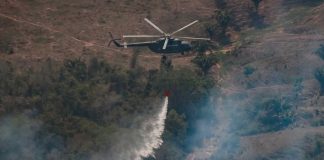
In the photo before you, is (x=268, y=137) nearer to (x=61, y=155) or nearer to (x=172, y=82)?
(x=172, y=82)

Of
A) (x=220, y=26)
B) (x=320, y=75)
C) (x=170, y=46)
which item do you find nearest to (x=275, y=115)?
(x=320, y=75)

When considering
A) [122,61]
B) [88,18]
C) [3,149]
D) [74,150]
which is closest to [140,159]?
[74,150]

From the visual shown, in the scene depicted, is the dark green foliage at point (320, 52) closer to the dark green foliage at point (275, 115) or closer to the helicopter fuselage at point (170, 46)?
the dark green foliage at point (275, 115)

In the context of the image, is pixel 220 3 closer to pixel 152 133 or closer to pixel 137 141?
pixel 152 133

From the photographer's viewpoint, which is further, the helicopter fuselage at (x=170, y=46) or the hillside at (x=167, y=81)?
the helicopter fuselage at (x=170, y=46)

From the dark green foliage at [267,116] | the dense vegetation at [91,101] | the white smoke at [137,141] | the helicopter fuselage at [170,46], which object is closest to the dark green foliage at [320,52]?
the dark green foliage at [267,116]

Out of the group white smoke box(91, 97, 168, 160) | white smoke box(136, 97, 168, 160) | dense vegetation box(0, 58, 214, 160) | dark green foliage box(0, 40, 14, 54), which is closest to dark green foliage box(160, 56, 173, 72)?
dense vegetation box(0, 58, 214, 160)
